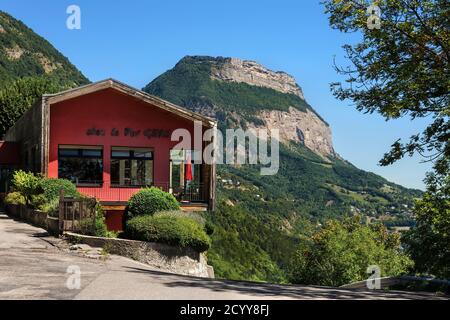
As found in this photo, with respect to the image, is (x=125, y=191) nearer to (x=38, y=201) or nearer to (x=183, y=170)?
(x=183, y=170)

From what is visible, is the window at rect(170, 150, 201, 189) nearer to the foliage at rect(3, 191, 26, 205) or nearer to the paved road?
the foliage at rect(3, 191, 26, 205)

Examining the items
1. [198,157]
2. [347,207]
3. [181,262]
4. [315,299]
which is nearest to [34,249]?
[181,262]

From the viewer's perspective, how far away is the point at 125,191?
2727 centimetres

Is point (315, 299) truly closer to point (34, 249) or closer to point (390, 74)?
point (390, 74)

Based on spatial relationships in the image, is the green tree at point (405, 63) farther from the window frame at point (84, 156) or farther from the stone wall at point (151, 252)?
the window frame at point (84, 156)

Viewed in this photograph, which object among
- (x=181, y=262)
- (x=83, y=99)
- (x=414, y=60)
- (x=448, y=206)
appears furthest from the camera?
(x=83, y=99)

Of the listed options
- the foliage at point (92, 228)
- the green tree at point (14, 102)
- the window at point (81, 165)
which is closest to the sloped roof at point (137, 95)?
the window at point (81, 165)

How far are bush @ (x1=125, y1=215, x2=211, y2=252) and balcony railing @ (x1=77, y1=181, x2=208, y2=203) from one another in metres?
7.53

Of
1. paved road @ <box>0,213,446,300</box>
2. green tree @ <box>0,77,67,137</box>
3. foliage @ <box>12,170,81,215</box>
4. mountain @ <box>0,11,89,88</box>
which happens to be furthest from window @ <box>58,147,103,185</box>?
mountain @ <box>0,11,89,88</box>

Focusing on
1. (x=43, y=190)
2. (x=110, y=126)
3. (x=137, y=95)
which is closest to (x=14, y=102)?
(x=110, y=126)

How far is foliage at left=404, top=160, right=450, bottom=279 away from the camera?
2538 centimetres

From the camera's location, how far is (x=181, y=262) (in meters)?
18.8

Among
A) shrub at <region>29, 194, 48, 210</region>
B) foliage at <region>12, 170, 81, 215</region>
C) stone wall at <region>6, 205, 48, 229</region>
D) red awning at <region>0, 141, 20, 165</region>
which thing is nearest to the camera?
stone wall at <region>6, 205, 48, 229</region>
